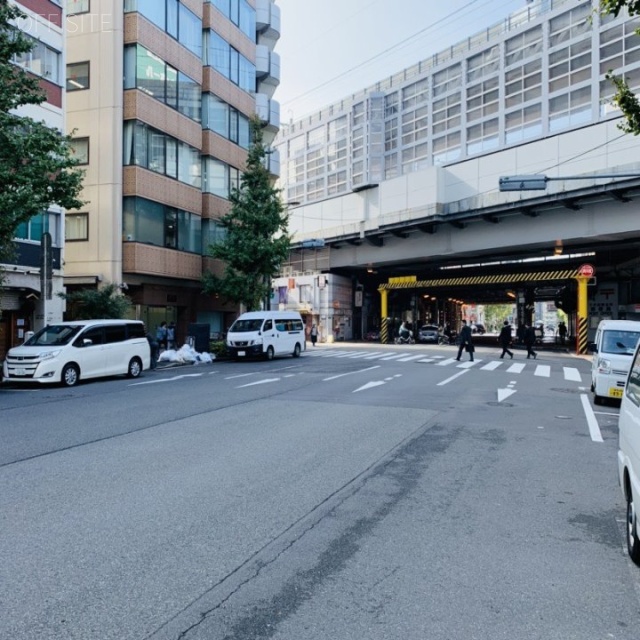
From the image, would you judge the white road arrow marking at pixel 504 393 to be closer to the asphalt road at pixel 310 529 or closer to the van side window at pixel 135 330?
the asphalt road at pixel 310 529

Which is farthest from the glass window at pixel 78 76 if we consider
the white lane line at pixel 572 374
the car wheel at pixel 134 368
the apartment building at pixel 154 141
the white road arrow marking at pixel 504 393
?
the white lane line at pixel 572 374

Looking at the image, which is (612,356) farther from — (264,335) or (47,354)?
(264,335)

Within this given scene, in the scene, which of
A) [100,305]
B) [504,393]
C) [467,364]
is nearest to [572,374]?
[467,364]

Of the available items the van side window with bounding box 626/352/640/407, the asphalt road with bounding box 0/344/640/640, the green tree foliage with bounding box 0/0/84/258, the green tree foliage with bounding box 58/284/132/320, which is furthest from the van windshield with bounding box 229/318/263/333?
the van side window with bounding box 626/352/640/407

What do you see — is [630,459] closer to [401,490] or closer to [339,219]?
[401,490]

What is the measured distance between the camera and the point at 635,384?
4.53 m

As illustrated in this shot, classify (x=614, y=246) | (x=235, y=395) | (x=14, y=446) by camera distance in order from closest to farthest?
(x=14, y=446), (x=235, y=395), (x=614, y=246)

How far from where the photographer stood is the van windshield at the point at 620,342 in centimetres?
1381

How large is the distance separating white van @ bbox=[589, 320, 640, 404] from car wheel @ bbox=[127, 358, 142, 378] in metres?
13.5

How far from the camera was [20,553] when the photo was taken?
412cm

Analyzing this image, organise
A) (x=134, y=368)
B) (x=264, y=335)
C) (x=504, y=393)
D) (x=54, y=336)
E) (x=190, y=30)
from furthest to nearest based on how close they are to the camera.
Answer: (x=190, y=30) < (x=264, y=335) < (x=134, y=368) < (x=54, y=336) < (x=504, y=393)

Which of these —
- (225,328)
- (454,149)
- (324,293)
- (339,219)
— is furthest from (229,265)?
(454,149)

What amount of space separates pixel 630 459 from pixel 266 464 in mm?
4010

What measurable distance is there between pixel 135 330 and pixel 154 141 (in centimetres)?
1237
